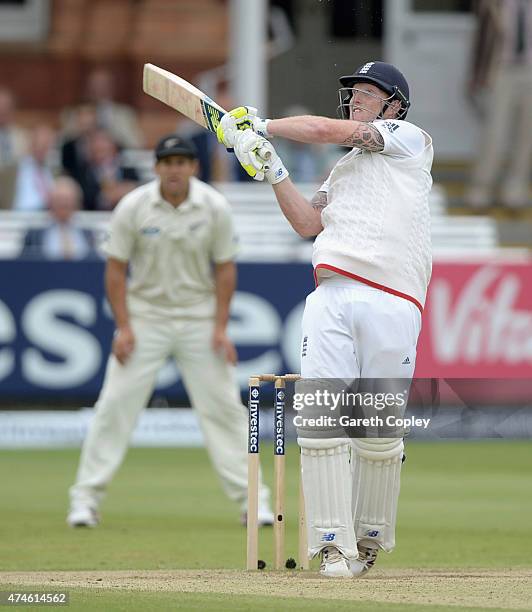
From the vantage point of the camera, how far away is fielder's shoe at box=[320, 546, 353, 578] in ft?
Result: 20.3

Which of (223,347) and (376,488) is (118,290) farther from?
A: (376,488)

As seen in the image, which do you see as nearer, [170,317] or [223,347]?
[223,347]

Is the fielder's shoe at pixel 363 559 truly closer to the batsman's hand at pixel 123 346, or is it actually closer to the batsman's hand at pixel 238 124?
the batsman's hand at pixel 238 124

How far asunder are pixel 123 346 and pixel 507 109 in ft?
25.0

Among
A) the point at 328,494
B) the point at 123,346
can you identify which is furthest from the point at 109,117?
the point at 328,494

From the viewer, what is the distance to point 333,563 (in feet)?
20.4

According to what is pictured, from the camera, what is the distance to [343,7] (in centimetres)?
1788

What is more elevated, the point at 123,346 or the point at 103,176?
the point at 103,176

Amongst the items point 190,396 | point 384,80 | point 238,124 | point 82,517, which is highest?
point 384,80

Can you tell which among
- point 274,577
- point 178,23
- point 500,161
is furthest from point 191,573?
point 178,23

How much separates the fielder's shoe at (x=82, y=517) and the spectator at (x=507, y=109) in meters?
7.93

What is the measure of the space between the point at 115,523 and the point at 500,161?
27.0 ft

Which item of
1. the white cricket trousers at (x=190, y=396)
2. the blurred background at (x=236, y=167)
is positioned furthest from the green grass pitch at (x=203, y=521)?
the blurred background at (x=236, y=167)

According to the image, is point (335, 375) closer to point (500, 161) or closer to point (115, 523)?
point (115, 523)
